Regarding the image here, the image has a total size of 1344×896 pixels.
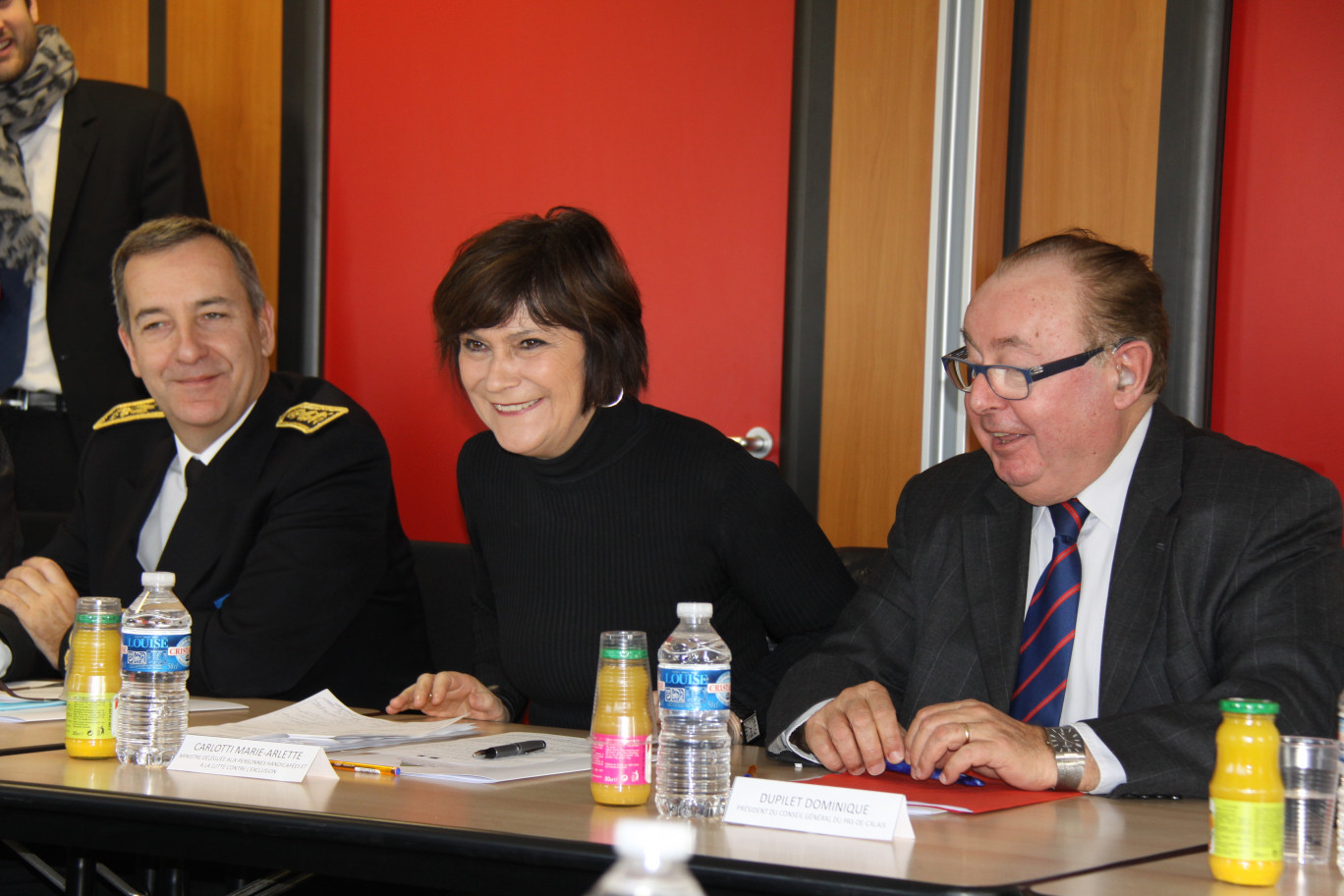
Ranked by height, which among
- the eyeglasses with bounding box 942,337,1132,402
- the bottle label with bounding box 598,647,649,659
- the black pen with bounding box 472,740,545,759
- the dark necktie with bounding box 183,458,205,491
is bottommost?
the black pen with bounding box 472,740,545,759

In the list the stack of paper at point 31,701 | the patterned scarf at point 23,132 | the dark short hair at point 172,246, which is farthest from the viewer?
the patterned scarf at point 23,132

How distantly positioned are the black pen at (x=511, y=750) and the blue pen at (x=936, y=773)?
1.52 feet

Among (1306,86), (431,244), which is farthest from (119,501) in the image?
(1306,86)

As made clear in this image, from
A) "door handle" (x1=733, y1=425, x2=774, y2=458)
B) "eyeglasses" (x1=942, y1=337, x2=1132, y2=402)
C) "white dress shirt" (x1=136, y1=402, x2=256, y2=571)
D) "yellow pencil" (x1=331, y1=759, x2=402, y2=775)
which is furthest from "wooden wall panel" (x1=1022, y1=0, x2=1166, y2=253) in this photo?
"yellow pencil" (x1=331, y1=759, x2=402, y2=775)

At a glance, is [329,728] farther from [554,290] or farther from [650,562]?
[554,290]

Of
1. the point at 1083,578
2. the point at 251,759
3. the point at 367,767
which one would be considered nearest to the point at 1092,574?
the point at 1083,578

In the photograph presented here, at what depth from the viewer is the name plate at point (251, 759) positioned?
158 cm

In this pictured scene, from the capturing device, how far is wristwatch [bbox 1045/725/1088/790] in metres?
1.56

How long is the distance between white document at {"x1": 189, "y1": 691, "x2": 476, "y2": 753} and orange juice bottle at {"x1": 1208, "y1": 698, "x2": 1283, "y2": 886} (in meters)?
1.07

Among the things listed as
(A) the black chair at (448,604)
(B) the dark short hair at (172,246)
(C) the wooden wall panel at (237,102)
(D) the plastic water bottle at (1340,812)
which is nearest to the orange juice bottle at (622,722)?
(D) the plastic water bottle at (1340,812)

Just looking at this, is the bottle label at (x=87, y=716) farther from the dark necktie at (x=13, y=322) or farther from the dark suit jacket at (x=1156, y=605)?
the dark necktie at (x=13, y=322)

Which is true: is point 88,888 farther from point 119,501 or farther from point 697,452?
point 697,452

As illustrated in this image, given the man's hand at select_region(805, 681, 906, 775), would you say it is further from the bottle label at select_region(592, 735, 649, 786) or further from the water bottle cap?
the water bottle cap

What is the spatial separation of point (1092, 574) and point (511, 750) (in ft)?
2.85
